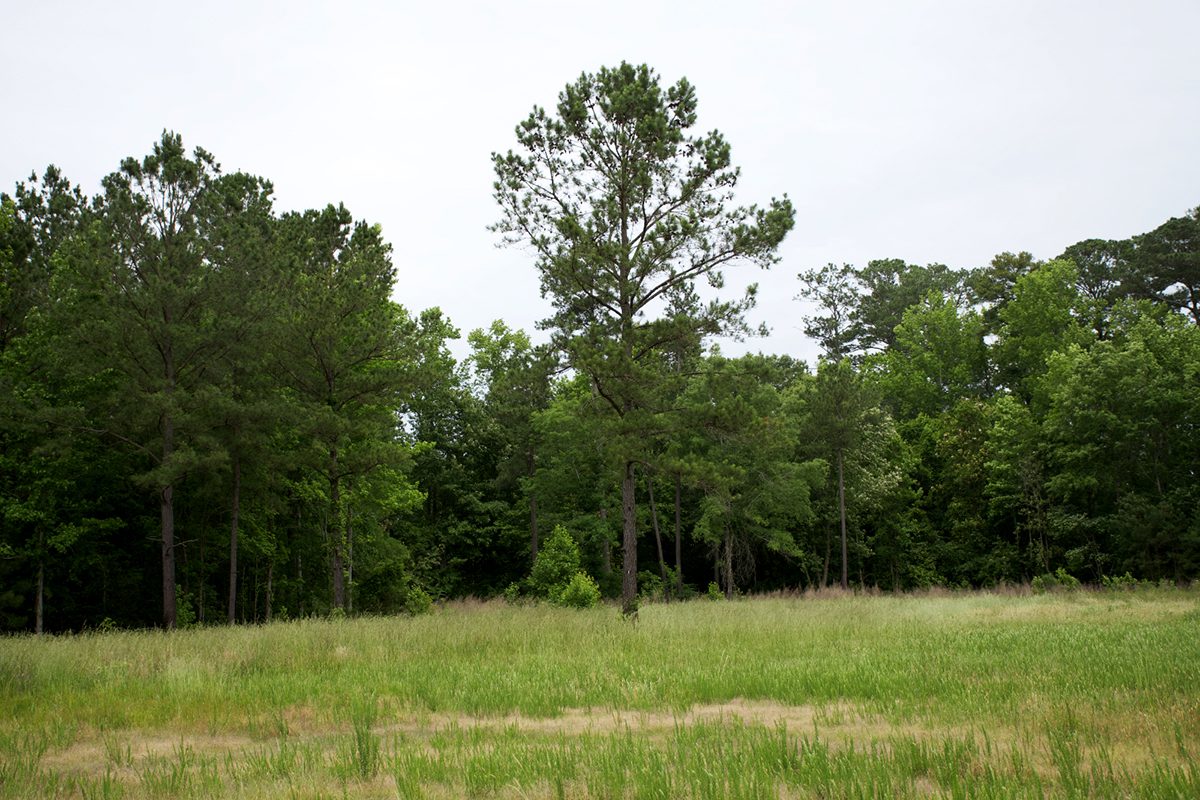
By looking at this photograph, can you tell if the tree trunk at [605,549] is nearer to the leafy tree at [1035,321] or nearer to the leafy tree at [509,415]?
the leafy tree at [509,415]

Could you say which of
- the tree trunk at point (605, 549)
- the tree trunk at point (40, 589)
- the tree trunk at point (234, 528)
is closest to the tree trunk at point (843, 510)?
the tree trunk at point (605, 549)

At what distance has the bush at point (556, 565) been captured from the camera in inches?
1133

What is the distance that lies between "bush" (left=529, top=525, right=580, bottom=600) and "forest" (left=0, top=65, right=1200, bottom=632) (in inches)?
8.0

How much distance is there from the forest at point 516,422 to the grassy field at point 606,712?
7.28 m

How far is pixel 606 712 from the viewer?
28.8 feet

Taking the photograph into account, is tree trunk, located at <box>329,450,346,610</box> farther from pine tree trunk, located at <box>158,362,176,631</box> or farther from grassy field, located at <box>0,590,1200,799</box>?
grassy field, located at <box>0,590,1200,799</box>

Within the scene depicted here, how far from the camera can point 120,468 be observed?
957 inches

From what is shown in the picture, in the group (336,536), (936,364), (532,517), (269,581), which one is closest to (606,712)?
(336,536)

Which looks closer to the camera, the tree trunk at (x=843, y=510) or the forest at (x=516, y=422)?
the forest at (x=516, y=422)

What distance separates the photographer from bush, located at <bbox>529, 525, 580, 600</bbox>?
2878cm

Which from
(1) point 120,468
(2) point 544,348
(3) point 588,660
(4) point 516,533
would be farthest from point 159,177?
(4) point 516,533

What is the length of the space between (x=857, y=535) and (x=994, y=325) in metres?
19.1

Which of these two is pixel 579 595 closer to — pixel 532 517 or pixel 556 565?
pixel 556 565

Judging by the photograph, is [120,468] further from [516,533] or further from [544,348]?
[516,533]
